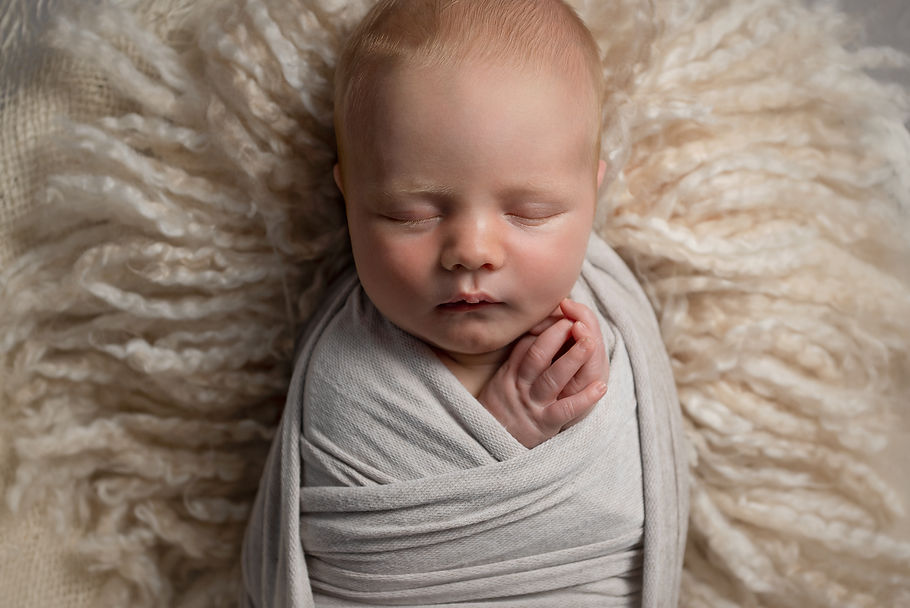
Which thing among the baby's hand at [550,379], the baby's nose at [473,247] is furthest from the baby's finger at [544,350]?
the baby's nose at [473,247]

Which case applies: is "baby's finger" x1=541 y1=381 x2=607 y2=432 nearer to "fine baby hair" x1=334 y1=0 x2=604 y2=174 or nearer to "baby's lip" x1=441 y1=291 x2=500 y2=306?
"baby's lip" x1=441 y1=291 x2=500 y2=306

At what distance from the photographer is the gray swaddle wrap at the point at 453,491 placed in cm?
96

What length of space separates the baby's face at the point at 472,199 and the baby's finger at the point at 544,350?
27 mm

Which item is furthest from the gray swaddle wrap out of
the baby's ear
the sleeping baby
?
the baby's ear

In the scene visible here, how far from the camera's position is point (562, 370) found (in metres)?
0.97

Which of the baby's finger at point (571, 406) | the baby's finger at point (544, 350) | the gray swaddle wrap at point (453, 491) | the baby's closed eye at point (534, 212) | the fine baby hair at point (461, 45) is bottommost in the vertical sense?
the gray swaddle wrap at point (453, 491)

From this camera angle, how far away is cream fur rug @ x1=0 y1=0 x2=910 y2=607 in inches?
42.0

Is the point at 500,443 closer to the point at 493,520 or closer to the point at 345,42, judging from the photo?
the point at 493,520

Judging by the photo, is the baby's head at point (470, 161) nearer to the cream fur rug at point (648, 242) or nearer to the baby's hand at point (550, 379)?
the baby's hand at point (550, 379)

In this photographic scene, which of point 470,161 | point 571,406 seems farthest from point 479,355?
point 470,161

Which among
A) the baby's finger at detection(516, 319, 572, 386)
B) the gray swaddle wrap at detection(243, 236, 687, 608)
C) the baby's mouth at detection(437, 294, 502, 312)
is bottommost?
the gray swaddle wrap at detection(243, 236, 687, 608)

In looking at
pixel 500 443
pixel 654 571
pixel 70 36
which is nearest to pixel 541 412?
pixel 500 443

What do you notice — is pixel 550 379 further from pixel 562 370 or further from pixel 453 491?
pixel 453 491

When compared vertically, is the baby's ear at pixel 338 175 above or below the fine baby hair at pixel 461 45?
below
